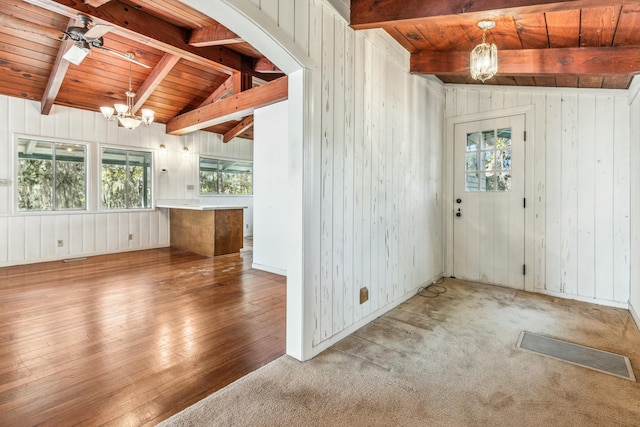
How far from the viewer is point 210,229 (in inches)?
230

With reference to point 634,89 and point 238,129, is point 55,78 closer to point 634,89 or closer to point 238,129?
point 238,129

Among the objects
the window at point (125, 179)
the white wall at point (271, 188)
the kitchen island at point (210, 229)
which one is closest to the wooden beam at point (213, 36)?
the white wall at point (271, 188)

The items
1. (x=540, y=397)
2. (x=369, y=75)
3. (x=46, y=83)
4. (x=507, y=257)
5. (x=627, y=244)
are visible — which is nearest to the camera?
(x=540, y=397)

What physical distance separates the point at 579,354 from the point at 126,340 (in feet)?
11.5

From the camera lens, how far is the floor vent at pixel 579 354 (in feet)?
6.84

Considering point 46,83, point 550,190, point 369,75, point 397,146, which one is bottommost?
point 550,190

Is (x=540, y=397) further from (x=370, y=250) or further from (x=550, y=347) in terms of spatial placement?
(x=370, y=250)

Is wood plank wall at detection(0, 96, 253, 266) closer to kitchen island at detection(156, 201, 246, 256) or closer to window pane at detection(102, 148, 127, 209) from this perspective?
window pane at detection(102, 148, 127, 209)

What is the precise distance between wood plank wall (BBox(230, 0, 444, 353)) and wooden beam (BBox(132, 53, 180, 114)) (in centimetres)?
332

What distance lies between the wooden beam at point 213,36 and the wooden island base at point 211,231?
9.25 ft

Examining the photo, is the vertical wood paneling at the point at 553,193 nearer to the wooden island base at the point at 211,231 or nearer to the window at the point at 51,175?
the wooden island base at the point at 211,231

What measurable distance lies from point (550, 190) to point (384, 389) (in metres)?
3.23

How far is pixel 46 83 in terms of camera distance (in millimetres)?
4961

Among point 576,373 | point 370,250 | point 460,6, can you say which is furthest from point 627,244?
point 460,6
